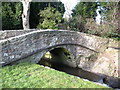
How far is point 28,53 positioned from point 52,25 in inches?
240

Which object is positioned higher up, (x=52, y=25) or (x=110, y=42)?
(x=52, y=25)

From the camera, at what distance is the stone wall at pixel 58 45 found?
5125 millimetres

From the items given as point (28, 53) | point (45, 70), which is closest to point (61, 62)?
point (28, 53)

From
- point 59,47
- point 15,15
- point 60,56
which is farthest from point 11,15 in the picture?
point 59,47

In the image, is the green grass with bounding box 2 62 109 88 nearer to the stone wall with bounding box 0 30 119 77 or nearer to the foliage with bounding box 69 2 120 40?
the stone wall with bounding box 0 30 119 77

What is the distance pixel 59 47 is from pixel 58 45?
0.80 ft

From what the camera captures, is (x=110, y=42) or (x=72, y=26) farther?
(x=72, y=26)

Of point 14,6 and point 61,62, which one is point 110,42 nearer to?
point 61,62

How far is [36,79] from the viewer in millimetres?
4109

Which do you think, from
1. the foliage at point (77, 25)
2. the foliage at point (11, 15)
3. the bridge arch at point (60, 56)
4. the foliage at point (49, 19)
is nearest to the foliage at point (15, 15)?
the foliage at point (11, 15)

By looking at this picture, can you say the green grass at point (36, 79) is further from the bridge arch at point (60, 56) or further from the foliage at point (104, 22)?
the foliage at point (104, 22)

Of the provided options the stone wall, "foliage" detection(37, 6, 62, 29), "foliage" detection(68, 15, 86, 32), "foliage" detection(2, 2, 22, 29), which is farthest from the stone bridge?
"foliage" detection(2, 2, 22, 29)

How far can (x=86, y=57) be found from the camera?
939cm

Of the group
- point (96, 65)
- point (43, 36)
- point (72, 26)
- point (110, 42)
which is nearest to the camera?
point (43, 36)
